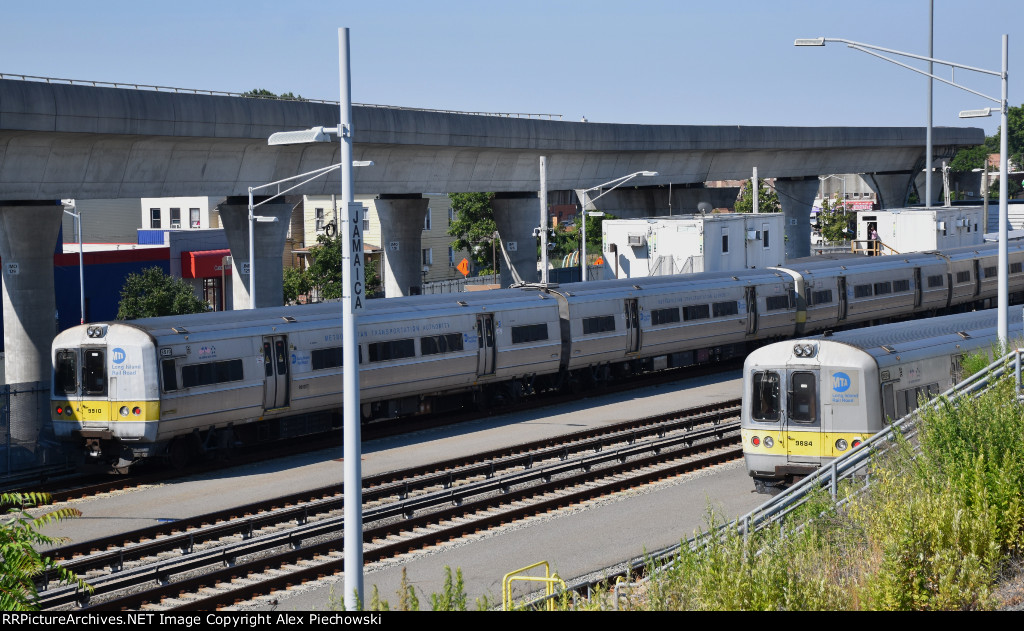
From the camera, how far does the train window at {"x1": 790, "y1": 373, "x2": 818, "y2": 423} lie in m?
19.4

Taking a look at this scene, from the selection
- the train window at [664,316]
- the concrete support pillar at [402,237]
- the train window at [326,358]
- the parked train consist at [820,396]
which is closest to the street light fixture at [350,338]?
the parked train consist at [820,396]

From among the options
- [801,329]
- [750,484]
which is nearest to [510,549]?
[750,484]

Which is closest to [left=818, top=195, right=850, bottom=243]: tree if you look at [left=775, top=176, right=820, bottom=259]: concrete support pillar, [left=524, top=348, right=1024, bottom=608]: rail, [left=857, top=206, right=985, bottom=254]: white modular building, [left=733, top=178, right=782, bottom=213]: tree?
[left=733, top=178, right=782, bottom=213]: tree

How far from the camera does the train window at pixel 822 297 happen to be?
136 ft

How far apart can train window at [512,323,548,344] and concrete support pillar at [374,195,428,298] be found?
16567mm

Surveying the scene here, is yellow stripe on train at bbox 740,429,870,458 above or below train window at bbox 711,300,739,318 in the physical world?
below

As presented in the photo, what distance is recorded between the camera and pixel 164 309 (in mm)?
49375

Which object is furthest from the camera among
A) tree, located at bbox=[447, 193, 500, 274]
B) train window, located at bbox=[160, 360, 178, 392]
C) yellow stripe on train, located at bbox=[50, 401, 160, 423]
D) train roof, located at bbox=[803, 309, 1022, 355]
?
tree, located at bbox=[447, 193, 500, 274]

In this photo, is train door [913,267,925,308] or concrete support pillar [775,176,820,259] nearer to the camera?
train door [913,267,925,308]

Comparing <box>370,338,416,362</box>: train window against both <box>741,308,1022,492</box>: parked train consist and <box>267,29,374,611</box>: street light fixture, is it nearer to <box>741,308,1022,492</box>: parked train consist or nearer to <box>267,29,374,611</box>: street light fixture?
<box>741,308,1022,492</box>: parked train consist

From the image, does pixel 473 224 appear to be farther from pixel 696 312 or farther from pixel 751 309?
pixel 696 312

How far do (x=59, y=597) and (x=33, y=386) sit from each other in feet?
39.2

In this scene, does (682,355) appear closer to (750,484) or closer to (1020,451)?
(750,484)

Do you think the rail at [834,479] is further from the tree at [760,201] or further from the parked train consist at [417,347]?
the tree at [760,201]
